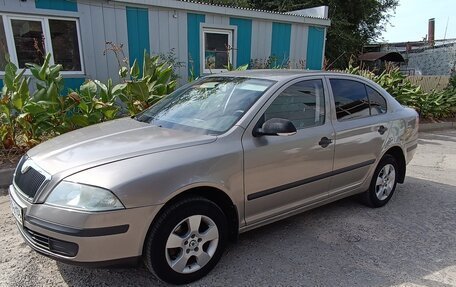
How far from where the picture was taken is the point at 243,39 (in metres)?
9.53

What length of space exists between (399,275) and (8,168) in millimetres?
4772

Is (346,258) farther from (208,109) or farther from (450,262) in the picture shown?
(208,109)

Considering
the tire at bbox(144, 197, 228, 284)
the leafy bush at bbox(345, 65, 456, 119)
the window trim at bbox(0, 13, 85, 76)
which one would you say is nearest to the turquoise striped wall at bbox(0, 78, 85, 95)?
the window trim at bbox(0, 13, 85, 76)

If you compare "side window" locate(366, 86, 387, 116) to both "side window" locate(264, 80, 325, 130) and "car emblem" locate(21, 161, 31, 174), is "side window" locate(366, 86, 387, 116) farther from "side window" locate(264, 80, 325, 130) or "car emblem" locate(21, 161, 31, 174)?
"car emblem" locate(21, 161, 31, 174)

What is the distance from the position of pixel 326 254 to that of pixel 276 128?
1.29 m

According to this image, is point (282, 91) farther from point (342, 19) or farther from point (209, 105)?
point (342, 19)

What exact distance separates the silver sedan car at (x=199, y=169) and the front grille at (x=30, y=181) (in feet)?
0.04

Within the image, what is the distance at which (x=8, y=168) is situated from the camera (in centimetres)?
480

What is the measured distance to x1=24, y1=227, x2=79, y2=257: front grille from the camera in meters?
2.29

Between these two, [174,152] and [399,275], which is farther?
[399,275]

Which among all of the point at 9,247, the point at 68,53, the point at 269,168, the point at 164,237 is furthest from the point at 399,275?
the point at 68,53

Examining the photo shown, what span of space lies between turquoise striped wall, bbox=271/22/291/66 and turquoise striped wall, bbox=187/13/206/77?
2321mm

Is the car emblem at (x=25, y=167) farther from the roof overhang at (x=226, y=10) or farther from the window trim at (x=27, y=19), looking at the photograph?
the roof overhang at (x=226, y=10)

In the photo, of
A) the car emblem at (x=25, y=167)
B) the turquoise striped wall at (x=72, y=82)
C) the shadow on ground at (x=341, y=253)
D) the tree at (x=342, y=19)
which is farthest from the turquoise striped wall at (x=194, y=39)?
the tree at (x=342, y=19)
